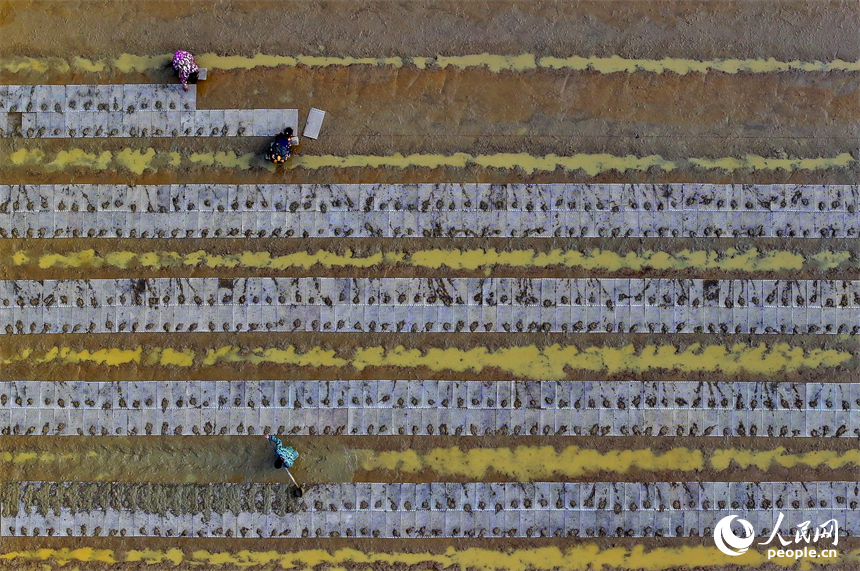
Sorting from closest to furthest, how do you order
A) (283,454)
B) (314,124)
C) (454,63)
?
(283,454) < (314,124) < (454,63)

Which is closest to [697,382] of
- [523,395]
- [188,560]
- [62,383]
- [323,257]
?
[523,395]

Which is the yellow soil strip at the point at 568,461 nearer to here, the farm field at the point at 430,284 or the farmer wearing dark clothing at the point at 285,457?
the farm field at the point at 430,284

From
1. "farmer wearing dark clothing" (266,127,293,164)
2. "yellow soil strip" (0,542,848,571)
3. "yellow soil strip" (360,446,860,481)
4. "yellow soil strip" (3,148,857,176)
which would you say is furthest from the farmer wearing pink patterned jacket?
"yellow soil strip" (0,542,848,571)

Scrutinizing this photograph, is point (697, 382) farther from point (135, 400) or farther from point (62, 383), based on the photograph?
point (62, 383)

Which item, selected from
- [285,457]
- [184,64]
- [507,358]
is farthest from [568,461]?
[184,64]

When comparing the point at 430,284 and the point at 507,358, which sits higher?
the point at 430,284

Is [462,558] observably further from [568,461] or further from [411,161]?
[411,161]

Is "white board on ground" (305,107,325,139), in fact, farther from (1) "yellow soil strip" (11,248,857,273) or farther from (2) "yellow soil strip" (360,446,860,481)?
(2) "yellow soil strip" (360,446,860,481)
